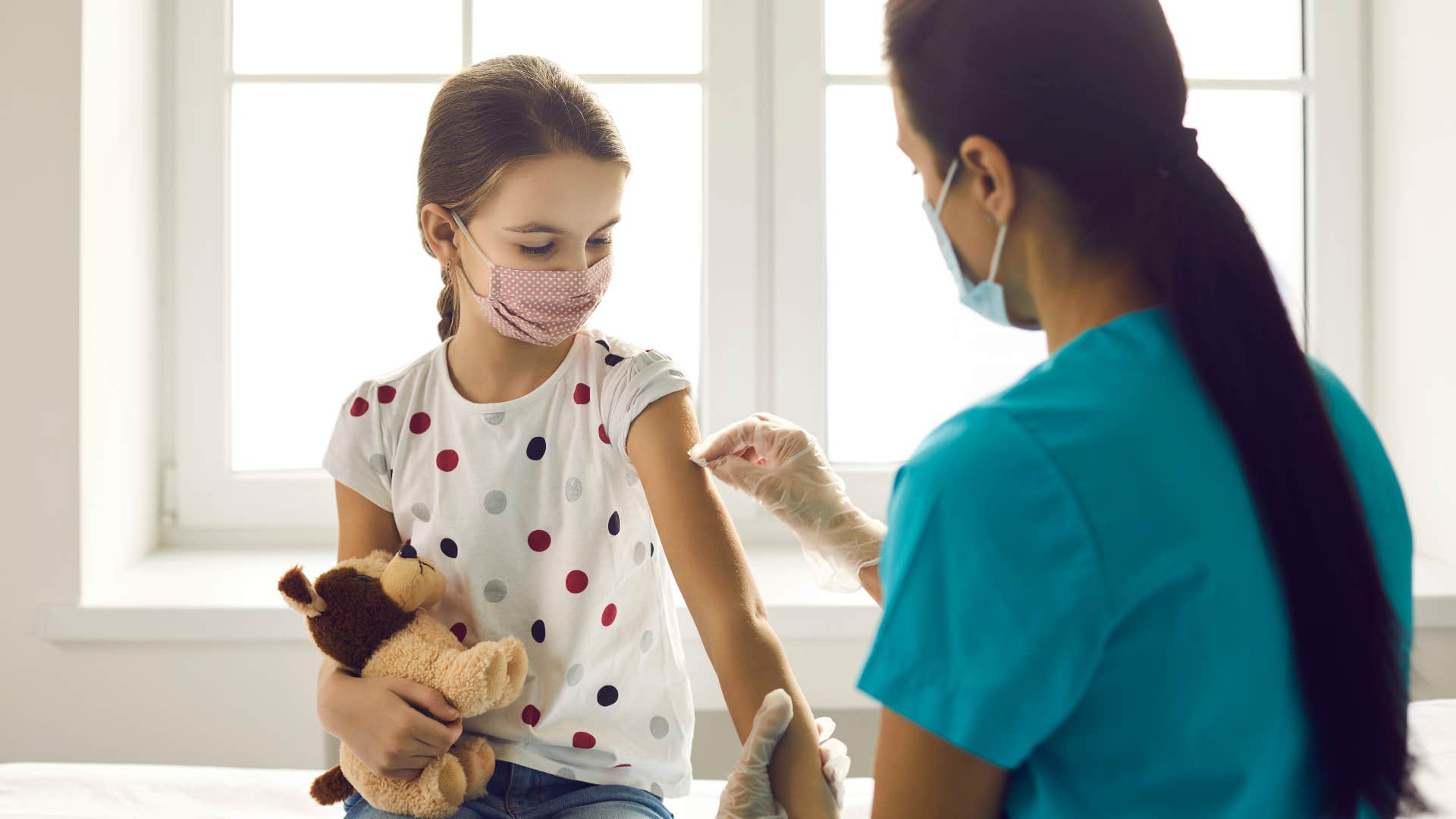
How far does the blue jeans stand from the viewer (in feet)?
3.87

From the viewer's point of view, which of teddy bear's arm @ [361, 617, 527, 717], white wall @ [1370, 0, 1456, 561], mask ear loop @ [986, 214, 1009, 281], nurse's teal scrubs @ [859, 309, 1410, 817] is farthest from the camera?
white wall @ [1370, 0, 1456, 561]

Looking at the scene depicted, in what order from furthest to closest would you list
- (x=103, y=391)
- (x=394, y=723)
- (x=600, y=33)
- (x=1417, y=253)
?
1. (x=600, y=33)
2. (x=1417, y=253)
3. (x=103, y=391)
4. (x=394, y=723)

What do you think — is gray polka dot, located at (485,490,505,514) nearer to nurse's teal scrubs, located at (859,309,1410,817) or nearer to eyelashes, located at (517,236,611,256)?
eyelashes, located at (517,236,611,256)

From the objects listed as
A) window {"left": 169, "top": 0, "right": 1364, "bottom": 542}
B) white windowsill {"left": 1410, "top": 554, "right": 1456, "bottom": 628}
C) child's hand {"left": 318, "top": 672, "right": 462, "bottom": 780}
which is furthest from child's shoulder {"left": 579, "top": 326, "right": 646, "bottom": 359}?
white windowsill {"left": 1410, "top": 554, "right": 1456, "bottom": 628}

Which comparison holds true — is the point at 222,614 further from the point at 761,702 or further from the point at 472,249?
the point at 761,702

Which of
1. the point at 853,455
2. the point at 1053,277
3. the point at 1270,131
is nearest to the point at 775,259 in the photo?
the point at 853,455

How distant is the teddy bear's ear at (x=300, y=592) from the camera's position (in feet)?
3.79

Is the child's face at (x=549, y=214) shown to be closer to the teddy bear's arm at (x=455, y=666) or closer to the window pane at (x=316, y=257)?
the teddy bear's arm at (x=455, y=666)

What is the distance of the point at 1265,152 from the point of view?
7.55 feet

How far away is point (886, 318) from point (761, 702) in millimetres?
1264

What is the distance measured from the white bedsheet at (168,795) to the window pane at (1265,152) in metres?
1.51

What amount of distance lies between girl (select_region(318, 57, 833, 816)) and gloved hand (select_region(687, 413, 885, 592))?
0.19 feet

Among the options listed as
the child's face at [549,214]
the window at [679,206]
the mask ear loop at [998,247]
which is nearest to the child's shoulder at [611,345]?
the child's face at [549,214]

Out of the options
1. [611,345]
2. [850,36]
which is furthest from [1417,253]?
[611,345]
